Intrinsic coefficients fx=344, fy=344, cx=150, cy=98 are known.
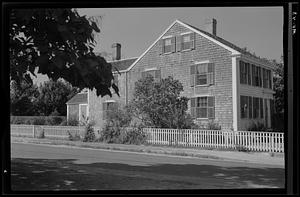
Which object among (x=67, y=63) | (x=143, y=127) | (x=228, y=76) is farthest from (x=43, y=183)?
(x=228, y=76)

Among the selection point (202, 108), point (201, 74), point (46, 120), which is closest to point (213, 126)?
point (202, 108)

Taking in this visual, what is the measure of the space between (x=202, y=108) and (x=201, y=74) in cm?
94

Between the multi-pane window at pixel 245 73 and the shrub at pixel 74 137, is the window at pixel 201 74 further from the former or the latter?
the shrub at pixel 74 137

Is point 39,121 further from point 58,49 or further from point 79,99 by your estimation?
point 58,49

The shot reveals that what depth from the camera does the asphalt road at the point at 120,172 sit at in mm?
6078

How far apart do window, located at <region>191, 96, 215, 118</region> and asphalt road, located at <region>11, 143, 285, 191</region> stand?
1.58 metres

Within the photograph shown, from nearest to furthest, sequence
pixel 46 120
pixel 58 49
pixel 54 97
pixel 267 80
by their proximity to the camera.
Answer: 1. pixel 58 49
2. pixel 54 97
3. pixel 46 120
4. pixel 267 80

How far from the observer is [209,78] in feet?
33.5

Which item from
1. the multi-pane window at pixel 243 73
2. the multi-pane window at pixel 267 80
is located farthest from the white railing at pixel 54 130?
the multi-pane window at pixel 267 80

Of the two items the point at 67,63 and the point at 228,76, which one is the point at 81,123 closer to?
the point at 67,63

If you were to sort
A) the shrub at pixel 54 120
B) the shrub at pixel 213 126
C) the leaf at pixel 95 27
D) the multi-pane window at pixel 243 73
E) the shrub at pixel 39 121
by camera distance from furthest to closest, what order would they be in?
1. the multi-pane window at pixel 243 73
2. the shrub at pixel 213 126
3. the shrub at pixel 54 120
4. the shrub at pixel 39 121
5. the leaf at pixel 95 27

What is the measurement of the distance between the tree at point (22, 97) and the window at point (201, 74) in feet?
13.3

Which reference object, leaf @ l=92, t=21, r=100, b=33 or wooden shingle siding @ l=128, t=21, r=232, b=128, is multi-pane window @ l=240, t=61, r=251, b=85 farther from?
leaf @ l=92, t=21, r=100, b=33
